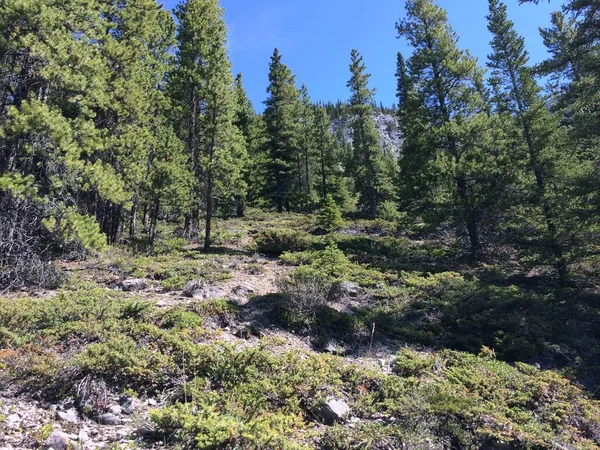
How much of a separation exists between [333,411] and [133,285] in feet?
23.1

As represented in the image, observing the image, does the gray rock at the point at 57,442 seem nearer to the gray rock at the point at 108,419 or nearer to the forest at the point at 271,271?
the forest at the point at 271,271

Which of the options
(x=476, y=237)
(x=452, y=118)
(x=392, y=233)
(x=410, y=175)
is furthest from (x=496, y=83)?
(x=392, y=233)

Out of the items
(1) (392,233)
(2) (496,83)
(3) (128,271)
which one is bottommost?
(3) (128,271)

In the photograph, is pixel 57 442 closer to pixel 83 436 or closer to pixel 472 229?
pixel 83 436

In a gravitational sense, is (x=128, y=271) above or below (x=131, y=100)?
below

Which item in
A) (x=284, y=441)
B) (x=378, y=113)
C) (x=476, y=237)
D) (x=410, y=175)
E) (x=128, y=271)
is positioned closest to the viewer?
(x=284, y=441)

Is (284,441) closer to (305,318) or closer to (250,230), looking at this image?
(305,318)

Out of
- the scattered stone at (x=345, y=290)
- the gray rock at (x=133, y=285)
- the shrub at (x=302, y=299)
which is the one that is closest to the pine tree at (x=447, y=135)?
the scattered stone at (x=345, y=290)

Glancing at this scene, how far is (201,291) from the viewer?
392 inches

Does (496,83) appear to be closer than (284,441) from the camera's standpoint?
No

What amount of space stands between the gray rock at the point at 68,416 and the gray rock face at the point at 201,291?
486cm

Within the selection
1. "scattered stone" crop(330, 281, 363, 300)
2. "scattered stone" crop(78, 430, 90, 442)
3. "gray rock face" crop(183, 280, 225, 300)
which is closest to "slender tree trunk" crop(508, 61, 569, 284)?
"scattered stone" crop(330, 281, 363, 300)

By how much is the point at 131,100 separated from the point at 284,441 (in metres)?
15.4

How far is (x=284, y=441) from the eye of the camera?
168 inches
